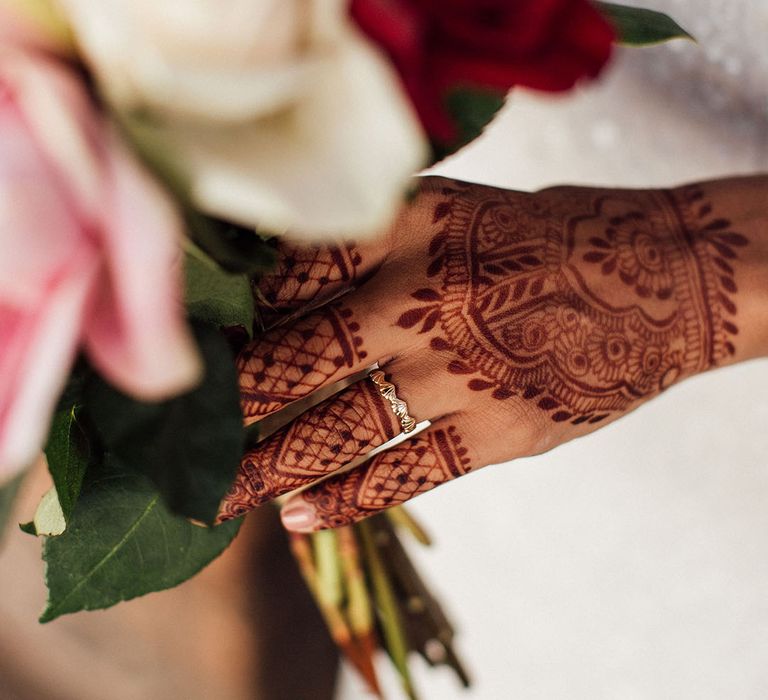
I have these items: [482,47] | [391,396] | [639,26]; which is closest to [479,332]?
[391,396]

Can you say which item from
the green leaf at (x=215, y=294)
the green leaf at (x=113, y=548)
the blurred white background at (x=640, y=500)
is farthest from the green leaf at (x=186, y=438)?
the blurred white background at (x=640, y=500)

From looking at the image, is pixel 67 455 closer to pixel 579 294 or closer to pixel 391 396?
pixel 391 396

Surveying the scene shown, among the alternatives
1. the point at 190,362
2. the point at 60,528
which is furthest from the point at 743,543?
the point at 190,362

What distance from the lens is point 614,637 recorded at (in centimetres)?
86

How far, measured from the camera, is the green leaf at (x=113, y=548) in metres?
0.37

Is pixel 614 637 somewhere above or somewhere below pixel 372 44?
below

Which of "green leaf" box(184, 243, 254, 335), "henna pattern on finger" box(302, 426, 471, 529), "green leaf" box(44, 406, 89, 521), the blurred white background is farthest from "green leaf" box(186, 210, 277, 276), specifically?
the blurred white background

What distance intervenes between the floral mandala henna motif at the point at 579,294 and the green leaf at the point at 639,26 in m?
0.17

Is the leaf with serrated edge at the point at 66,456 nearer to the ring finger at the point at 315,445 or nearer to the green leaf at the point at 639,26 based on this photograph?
the ring finger at the point at 315,445

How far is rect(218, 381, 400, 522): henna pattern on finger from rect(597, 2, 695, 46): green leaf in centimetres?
22

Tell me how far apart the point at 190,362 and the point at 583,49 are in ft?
0.37

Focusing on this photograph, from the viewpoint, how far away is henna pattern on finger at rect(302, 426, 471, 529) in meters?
0.47

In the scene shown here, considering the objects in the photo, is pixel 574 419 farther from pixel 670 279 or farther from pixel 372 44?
pixel 372 44

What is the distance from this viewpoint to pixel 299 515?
0.48 m
